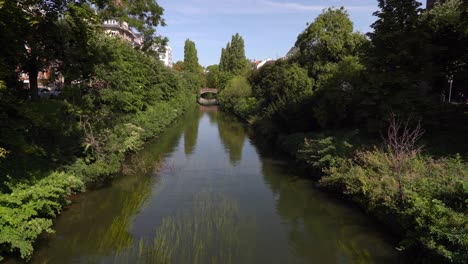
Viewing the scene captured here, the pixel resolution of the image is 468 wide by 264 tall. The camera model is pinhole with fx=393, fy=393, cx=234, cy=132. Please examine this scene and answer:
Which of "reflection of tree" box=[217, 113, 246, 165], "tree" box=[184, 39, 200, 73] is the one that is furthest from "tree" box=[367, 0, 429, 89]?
"tree" box=[184, 39, 200, 73]

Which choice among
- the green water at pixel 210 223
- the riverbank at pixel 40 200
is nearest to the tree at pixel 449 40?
the green water at pixel 210 223

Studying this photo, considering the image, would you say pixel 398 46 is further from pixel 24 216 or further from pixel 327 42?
pixel 24 216

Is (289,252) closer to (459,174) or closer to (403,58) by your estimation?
(459,174)

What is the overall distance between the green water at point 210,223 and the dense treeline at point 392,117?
4.05ft

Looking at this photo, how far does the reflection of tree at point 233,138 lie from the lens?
25959 mm

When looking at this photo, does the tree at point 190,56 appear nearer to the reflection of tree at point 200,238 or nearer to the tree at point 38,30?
the tree at point 38,30

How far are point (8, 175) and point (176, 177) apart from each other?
9790mm

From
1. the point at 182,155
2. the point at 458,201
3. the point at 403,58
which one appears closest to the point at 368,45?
the point at 403,58

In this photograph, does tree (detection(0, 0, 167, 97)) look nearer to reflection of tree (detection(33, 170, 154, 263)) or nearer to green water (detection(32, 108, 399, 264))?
reflection of tree (detection(33, 170, 154, 263))

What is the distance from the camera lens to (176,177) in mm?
19250

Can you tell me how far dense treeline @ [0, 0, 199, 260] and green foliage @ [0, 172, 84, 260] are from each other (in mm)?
22

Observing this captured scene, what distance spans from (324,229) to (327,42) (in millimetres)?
14771

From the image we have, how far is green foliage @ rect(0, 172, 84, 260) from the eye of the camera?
8.70 metres

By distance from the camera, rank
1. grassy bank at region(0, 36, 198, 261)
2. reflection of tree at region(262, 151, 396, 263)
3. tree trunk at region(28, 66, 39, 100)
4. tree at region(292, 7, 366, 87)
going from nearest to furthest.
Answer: grassy bank at region(0, 36, 198, 261)
reflection of tree at region(262, 151, 396, 263)
tree trunk at region(28, 66, 39, 100)
tree at region(292, 7, 366, 87)
